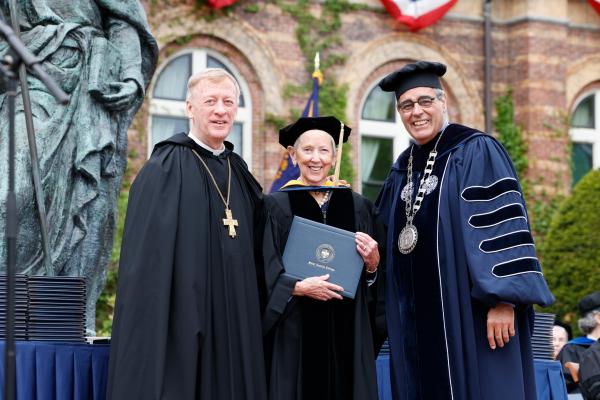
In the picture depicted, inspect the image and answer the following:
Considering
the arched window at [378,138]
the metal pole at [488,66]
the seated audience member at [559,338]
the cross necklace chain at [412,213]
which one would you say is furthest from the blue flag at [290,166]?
the cross necklace chain at [412,213]

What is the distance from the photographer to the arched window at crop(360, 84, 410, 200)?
20453mm

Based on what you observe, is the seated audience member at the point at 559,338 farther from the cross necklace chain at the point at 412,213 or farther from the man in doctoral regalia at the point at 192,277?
the man in doctoral regalia at the point at 192,277

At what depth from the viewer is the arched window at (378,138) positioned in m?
20.5

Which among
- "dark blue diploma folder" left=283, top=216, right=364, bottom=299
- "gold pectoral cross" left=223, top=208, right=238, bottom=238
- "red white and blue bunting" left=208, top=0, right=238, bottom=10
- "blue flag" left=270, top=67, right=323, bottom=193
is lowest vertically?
"dark blue diploma folder" left=283, top=216, right=364, bottom=299

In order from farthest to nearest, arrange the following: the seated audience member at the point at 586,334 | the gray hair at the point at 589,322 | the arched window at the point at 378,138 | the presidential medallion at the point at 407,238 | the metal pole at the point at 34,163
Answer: the arched window at the point at 378,138, the gray hair at the point at 589,322, the seated audience member at the point at 586,334, the metal pole at the point at 34,163, the presidential medallion at the point at 407,238

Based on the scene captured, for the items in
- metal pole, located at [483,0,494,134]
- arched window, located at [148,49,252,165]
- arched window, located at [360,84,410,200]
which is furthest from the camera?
metal pole, located at [483,0,494,134]

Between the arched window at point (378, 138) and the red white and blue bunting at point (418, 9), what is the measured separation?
4.13 feet

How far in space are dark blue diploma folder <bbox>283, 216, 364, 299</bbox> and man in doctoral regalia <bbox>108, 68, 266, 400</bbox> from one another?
23cm

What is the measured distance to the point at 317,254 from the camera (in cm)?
658

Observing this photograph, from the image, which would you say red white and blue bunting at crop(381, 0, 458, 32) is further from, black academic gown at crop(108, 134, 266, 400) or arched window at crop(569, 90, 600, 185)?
black academic gown at crop(108, 134, 266, 400)

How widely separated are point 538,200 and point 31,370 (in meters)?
15.5

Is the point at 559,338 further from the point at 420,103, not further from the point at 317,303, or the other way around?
the point at 317,303

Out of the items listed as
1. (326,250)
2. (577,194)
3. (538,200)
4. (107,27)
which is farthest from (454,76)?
(326,250)

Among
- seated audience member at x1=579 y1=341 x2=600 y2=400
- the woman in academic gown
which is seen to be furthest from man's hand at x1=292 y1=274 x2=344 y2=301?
seated audience member at x1=579 y1=341 x2=600 y2=400
